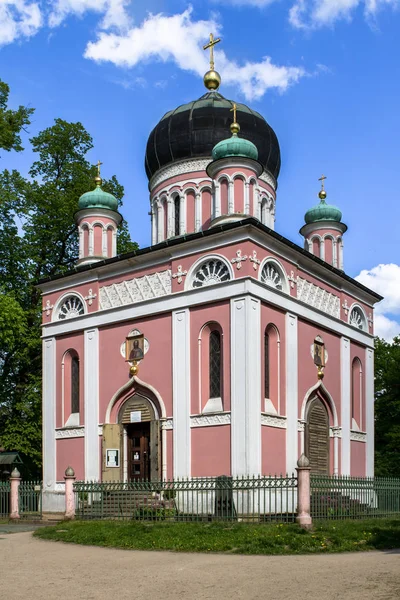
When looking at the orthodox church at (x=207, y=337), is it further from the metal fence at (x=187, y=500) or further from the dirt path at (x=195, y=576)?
the dirt path at (x=195, y=576)

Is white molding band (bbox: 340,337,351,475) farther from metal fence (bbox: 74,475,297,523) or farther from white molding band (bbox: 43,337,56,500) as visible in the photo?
white molding band (bbox: 43,337,56,500)

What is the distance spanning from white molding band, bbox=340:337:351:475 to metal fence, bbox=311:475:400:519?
2135mm

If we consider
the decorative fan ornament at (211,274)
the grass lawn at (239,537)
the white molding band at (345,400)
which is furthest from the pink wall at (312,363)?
the grass lawn at (239,537)

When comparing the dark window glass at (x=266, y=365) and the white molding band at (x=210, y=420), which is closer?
the white molding band at (x=210, y=420)

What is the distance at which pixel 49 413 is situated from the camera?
23.0 meters

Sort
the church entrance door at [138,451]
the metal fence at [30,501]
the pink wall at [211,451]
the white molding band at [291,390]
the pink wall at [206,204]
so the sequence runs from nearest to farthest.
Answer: the pink wall at [211,451], the white molding band at [291,390], the church entrance door at [138,451], the metal fence at [30,501], the pink wall at [206,204]

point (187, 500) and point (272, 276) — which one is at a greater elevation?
point (272, 276)

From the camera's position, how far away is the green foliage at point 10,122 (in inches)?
969

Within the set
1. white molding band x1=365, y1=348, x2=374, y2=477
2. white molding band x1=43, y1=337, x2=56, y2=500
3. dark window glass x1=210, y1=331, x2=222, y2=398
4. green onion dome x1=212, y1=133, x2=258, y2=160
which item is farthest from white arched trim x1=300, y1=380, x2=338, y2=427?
white molding band x1=43, y1=337, x2=56, y2=500

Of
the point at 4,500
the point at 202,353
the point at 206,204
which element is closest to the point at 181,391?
the point at 202,353

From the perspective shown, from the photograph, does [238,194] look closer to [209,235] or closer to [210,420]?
[209,235]

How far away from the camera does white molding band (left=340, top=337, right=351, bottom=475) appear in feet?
73.7

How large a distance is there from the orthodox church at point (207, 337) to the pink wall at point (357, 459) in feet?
0.20

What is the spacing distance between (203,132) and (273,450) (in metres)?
11.2
